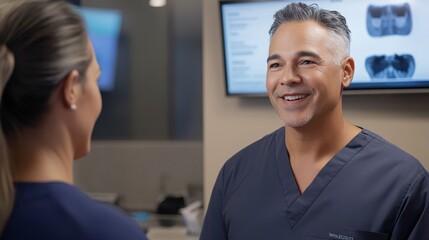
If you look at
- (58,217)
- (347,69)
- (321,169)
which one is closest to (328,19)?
(347,69)

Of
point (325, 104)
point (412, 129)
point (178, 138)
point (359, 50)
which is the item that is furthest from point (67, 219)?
point (178, 138)

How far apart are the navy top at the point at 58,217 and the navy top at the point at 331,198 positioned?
0.67 m

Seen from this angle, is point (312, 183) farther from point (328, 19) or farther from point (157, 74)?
point (157, 74)

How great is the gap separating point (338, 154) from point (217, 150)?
3.07 ft

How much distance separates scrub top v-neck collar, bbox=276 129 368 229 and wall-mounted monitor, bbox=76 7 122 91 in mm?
1690

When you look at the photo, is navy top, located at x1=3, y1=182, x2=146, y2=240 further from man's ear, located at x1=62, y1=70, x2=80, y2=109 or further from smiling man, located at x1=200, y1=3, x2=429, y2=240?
smiling man, located at x1=200, y1=3, x2=429, y2=240

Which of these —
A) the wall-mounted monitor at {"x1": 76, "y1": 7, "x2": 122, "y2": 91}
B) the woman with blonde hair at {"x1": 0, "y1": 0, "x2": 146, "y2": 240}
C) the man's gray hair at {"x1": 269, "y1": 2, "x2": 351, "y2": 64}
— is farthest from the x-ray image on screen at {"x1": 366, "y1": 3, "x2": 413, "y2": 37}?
the wall-mounted monitor at {"x1": 76, "y1": 7, "x2": 122, "y2": 91}

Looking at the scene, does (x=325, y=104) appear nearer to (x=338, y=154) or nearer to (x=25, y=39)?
(x=338, y=154)

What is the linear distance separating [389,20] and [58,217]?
1.51 metres

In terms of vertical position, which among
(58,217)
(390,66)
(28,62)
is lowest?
(58,217)

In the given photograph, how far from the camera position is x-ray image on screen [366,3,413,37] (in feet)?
5.64

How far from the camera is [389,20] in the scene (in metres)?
1.74

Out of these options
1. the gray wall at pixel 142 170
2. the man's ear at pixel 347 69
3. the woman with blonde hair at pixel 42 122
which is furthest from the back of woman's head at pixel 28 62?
the gray wall at pixel 142 170

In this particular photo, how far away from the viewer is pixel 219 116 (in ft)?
7.10
